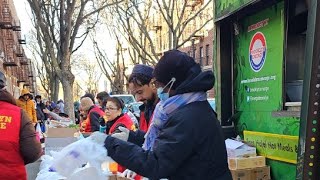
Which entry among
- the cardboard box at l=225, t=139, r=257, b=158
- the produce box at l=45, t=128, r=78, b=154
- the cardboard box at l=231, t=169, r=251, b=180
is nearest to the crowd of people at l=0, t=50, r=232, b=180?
the cardboard box at l=231, t=169, r=251, b=180

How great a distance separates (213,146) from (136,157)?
0.42 metres

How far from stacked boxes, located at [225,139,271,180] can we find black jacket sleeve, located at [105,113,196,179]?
256 centimetres

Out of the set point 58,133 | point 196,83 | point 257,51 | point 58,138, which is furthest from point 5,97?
point 58,133

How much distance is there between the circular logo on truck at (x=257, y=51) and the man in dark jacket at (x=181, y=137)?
2318 millimetres

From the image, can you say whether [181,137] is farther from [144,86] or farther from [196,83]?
[144,86]

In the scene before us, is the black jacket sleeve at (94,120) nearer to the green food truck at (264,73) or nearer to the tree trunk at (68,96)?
the green food truck at (264,73)

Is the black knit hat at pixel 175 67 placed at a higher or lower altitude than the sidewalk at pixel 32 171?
higher

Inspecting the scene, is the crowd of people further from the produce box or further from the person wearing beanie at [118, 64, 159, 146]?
the produce box

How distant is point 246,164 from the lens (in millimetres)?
4637

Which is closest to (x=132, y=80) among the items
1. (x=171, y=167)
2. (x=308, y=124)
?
(x=171, y=167)

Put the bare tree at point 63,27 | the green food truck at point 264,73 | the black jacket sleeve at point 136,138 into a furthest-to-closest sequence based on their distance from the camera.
Result: the bare tree at point 63,27 → the green food truck at point 264,73 → the black jacket sleeve at point 136,138

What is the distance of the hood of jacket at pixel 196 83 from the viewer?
2.34 meters

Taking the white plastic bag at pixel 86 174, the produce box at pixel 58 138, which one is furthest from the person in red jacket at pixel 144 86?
the produce box at pixel 58 138

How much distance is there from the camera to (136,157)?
7.24ft
